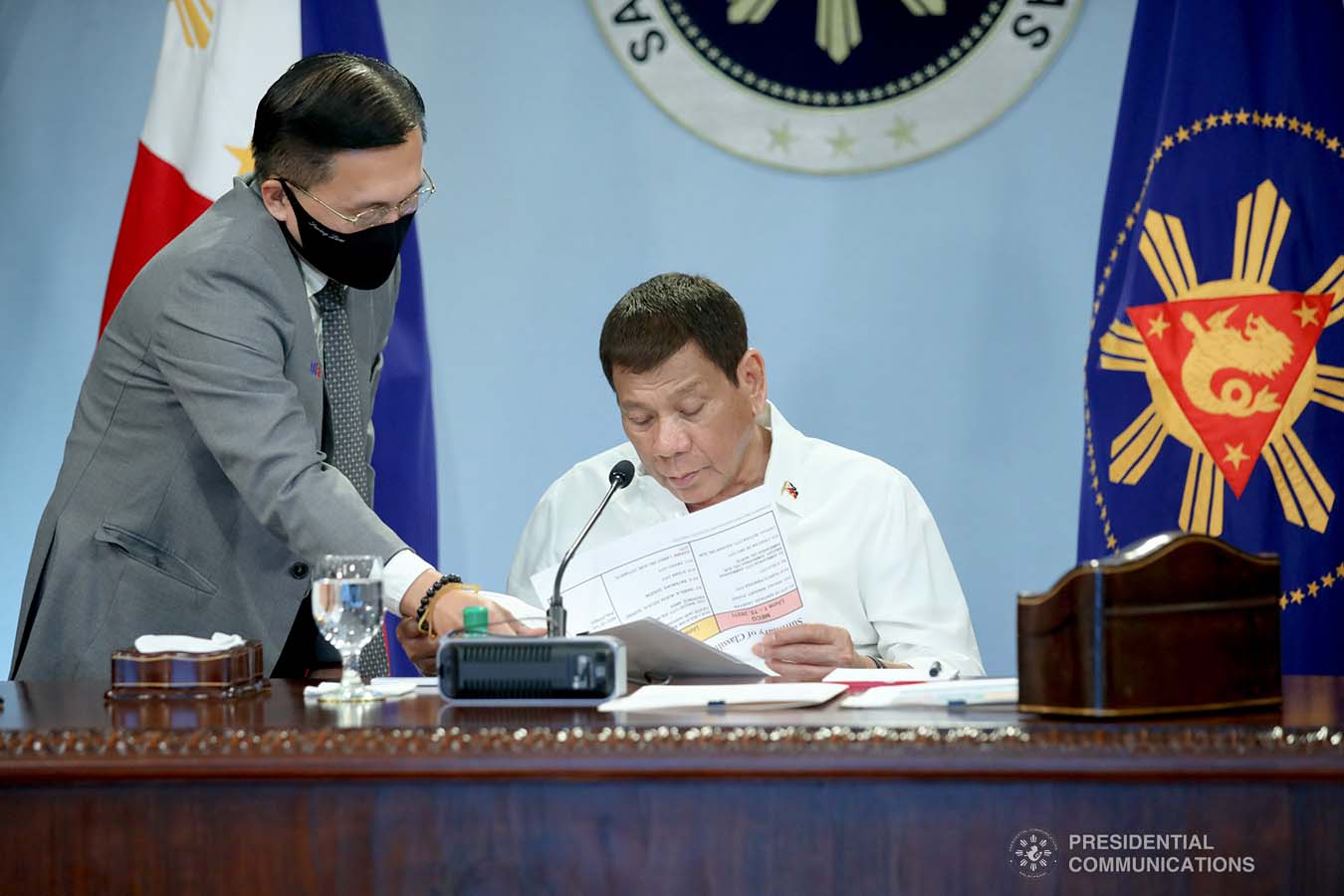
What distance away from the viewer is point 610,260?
356 centimetres

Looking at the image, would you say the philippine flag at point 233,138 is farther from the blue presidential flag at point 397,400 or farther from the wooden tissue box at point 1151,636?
the wooden tissue box at point 1151,636

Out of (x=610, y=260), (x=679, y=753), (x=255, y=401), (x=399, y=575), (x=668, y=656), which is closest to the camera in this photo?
(x=679, y=753)

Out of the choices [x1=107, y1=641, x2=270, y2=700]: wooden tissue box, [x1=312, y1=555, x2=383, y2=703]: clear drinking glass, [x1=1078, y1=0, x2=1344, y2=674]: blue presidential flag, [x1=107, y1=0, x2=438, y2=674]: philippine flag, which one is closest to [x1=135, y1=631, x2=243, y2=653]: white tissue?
[x1=107, y1=641, x2=270, y2=700]: wooden tissue box

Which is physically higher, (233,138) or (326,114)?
(233,138)

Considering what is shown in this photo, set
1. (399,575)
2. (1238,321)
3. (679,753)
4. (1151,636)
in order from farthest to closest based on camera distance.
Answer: (1238,321) → (399,575) → (1151,636) → (679,753)

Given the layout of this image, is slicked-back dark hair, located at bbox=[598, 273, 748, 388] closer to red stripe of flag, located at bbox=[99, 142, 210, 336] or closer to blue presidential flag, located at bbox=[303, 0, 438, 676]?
blue presidential flag, located at bbox=[303, 0, 438, 676]

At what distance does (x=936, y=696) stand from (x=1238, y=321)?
1540 millimetres

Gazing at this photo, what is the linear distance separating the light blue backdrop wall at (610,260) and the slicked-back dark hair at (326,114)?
4.35ft

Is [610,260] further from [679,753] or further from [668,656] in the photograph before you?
[679,753]

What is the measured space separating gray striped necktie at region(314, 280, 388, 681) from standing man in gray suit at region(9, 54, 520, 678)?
0.12 feet

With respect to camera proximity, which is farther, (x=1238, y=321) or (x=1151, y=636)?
(x=1238, y=321)

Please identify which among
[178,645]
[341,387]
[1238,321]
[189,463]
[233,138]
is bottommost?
[178,645]

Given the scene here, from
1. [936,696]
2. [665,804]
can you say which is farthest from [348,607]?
[936,696]

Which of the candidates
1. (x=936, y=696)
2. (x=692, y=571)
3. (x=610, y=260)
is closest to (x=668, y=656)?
(x=692, y=571)
